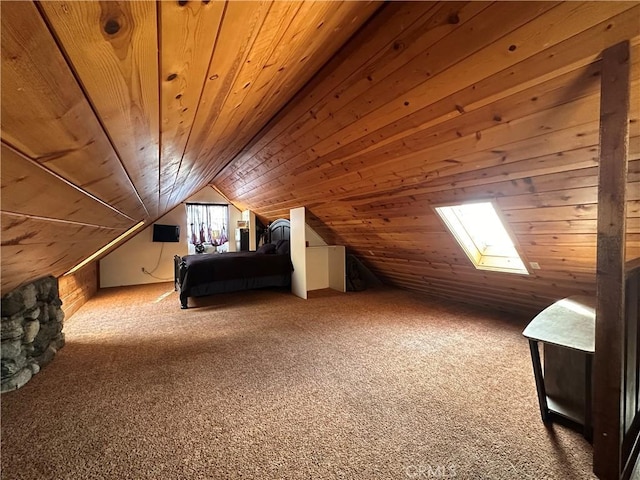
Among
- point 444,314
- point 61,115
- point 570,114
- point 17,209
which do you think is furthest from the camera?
point 444,314

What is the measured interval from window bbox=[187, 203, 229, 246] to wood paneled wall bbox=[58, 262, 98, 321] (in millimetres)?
2022

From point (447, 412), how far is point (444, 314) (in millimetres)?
2178

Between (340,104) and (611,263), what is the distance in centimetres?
180

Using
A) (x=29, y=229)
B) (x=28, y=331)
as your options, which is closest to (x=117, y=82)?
(x=29, y=229)

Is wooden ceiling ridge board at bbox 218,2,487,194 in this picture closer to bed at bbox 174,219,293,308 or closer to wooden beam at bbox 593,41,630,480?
wooden beam at bbox 593,41,630,480

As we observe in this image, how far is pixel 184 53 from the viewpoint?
72 cm

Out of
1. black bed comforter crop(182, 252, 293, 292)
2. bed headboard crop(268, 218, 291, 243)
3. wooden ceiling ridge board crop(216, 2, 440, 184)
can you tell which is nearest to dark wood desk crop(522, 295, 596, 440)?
wooden ceiling ridge board crop(216, 2, 440, 184)

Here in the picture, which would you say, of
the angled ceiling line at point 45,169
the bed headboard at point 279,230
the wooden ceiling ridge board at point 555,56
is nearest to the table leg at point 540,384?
the wooden ceiling ridge board at point 555,56

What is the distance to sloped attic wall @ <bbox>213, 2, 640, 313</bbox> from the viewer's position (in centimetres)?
125

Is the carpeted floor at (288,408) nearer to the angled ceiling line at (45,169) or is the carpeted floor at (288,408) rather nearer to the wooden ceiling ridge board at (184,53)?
the angled ceiling line at (45,169)

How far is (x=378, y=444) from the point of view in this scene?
154 centimetres

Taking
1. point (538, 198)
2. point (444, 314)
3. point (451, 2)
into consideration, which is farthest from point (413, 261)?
point (451, 2)

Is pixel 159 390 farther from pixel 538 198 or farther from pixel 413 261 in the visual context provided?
pixel 413 261

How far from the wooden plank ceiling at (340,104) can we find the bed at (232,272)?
2.30 metres
